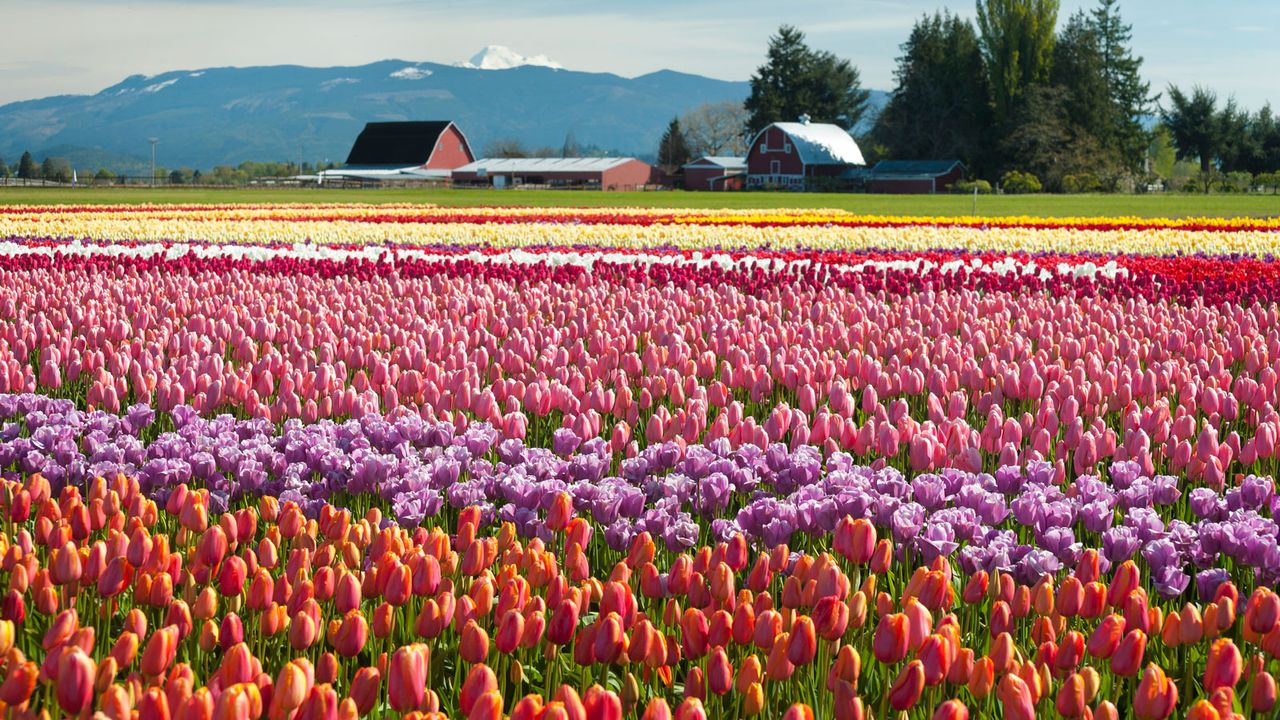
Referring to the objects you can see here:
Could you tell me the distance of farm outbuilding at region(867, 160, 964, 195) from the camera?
89312mm

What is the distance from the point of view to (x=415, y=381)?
7445mm

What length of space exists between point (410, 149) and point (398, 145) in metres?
2.30

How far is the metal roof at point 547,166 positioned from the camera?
12225 centimetres

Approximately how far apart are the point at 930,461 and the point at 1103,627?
7.28 ft

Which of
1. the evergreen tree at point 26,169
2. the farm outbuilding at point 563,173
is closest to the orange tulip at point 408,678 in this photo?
the evergreen tree at point 26,169

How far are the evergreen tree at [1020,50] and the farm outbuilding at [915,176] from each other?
14.8 ft

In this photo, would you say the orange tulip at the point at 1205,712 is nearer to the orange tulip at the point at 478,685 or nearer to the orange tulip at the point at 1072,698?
the orange tulip at the point at 1072,698

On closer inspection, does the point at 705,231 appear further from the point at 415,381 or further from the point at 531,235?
the point at 415,381

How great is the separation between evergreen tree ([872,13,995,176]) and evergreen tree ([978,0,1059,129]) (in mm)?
2668

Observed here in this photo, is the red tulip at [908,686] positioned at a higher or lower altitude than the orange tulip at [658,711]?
lower

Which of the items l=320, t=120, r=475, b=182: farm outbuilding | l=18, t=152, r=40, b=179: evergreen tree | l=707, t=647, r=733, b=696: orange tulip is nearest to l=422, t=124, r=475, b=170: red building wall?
l=320, t=120, r=475, b=182: farm outbuilding

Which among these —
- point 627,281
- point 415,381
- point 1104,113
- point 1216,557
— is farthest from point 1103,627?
point 1104,113

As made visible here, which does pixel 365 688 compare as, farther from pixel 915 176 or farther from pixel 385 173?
pixel 385 173

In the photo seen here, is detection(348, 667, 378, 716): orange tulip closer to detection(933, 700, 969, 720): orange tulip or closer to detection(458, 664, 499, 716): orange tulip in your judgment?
detection(458, 664, 499, 716): orange tulip
